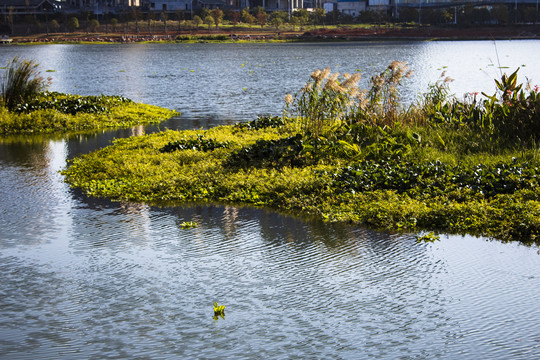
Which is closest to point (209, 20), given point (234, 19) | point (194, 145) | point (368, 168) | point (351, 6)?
point (234, 19)

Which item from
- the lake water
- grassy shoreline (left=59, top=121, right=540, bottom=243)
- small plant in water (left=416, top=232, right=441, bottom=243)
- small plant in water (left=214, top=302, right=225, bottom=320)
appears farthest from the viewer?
grassy shoreline (left=59, top=121, right=540, bottom=243)

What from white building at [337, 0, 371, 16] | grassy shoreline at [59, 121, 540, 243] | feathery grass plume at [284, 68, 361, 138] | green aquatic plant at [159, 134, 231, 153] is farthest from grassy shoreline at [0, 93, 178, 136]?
white building at [337, 0, 371, 16]

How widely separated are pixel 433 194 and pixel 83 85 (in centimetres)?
3715

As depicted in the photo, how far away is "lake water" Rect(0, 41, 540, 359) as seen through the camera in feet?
21.6

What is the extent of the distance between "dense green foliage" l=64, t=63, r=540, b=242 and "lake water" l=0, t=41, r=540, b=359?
575mm

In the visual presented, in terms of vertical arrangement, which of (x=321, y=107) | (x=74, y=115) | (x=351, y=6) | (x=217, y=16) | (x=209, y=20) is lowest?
(x=74, y=115)

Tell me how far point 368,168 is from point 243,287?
5051 mm

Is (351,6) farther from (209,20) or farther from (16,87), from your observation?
(16,87)

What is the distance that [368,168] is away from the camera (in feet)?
40.6

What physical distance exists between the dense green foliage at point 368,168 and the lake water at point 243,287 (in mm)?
575

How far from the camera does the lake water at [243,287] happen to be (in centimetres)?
660

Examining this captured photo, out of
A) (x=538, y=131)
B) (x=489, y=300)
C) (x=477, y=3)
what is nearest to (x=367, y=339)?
(x=489, y=300)

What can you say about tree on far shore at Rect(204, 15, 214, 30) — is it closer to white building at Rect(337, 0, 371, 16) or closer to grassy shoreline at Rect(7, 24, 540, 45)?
grassy shoreline at Rect(7, 24, 540, 45)

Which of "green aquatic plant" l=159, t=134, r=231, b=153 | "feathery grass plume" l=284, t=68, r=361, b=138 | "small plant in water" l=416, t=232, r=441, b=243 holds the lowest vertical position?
"small plant in water" l=416, t=232, r=441, b=243
